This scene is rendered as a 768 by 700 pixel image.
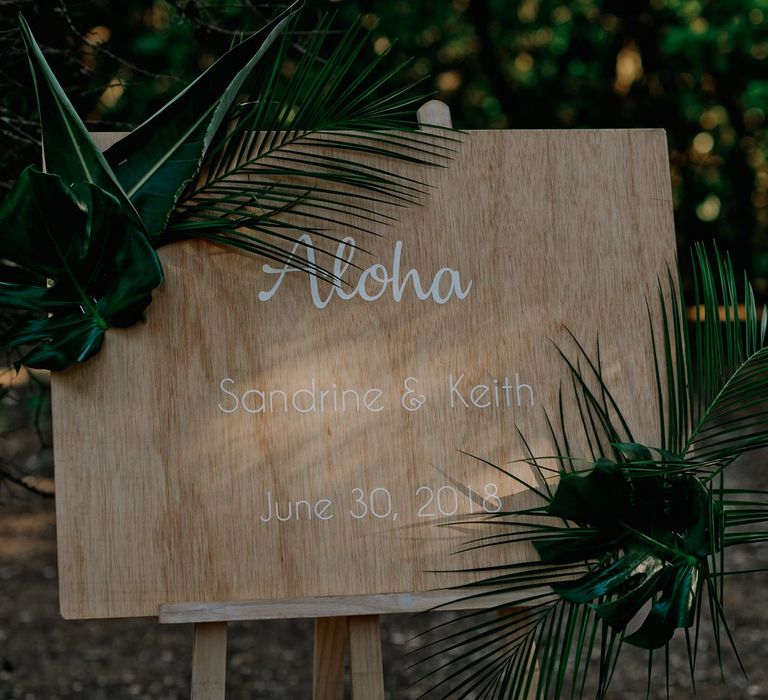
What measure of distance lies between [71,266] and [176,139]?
27cm

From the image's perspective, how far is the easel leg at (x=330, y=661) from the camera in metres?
1.68

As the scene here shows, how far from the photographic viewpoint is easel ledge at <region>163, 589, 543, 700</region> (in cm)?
134

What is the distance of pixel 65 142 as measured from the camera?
53.9 inches

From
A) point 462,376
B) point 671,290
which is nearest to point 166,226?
point 462,376

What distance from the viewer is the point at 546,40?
493 centimetres

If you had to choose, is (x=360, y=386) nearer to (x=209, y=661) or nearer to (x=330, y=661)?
(x=209, y=661)

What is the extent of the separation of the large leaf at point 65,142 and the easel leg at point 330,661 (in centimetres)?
88

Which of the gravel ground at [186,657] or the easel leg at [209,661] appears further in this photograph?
the gravel ground at [186,657]

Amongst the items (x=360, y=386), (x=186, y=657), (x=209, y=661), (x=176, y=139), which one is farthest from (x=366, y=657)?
(x=186, y=657)

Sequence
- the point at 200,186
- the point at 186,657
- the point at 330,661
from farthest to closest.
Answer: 1. the point at 186,657
2. the point at 330,661
3. the point at 200,186

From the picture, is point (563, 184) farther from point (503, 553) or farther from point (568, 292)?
point (503, 553)

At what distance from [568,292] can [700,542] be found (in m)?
0.46

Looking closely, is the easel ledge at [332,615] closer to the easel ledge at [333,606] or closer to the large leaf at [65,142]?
the easel ledge at [333,606]

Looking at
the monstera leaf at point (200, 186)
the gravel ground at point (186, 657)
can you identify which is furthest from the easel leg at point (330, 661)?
the gravel ground at point (186, 657)
